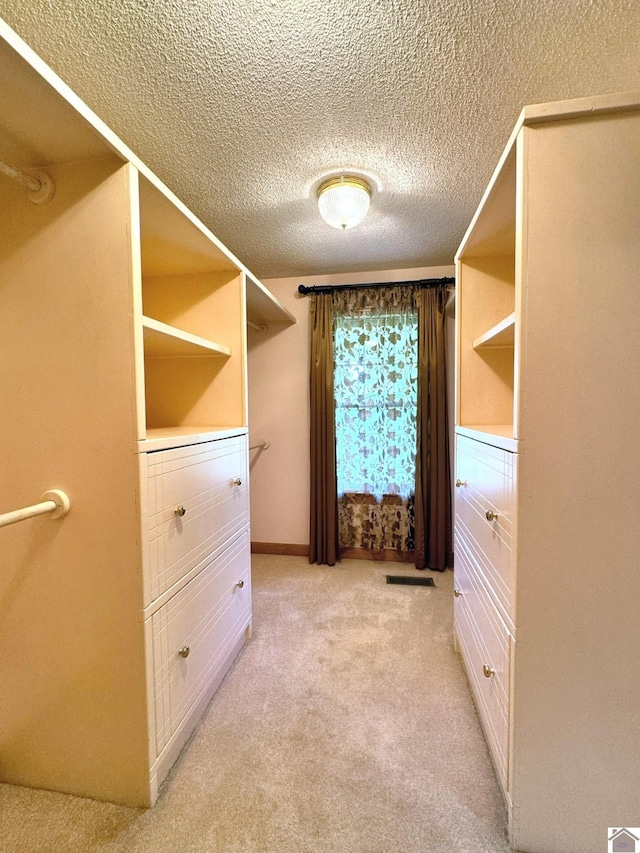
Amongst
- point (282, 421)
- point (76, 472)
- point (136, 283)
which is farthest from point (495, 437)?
point (282, 421)

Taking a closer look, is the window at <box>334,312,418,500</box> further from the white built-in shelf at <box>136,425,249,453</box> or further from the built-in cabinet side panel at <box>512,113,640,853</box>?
the built-in cabinet side panel at <box>512,113,640,853</box>

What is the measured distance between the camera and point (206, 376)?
1715 mm

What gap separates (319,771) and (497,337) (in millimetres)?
1619

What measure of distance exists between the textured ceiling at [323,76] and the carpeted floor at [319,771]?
7.32 ft

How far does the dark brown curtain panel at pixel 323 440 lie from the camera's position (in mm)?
2719

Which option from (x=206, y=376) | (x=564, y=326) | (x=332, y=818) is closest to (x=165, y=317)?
(x=206, y=376)

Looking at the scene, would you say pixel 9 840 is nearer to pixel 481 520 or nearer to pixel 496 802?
pixel 496 802

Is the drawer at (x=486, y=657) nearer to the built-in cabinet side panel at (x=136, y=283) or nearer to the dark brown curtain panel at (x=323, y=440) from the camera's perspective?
the built-in cabinet side panel at (x=136, y=283)

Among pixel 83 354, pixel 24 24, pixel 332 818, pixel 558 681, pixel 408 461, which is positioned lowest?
pixel 332 818

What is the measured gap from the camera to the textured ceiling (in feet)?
3.08

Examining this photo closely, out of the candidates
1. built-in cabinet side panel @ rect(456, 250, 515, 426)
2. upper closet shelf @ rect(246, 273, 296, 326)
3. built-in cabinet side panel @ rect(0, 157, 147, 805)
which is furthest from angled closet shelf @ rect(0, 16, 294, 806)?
built-in cabinet side panel @ rect(456, 250, 515, 426)

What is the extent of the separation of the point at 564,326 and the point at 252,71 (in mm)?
1221

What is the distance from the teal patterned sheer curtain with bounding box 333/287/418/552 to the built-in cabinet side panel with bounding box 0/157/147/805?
1927 millimetres

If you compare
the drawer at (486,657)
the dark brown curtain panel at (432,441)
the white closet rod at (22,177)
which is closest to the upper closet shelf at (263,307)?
the white closet rod at (22,177)
